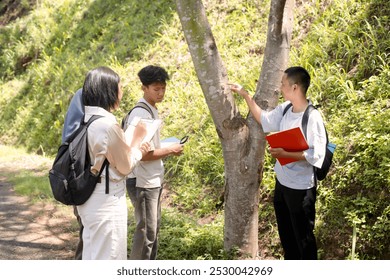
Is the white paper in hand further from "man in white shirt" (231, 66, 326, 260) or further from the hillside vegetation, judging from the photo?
the hillside vegetation

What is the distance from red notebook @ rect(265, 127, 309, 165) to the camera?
407 cm

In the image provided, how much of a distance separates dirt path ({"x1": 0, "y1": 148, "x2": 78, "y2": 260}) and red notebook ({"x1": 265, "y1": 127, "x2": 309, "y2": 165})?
2.82 meters

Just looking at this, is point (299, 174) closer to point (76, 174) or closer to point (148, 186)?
point (148, 186)

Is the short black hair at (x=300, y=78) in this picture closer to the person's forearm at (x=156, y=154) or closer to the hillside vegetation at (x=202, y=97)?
the person's forearm at (x=156, y=154)

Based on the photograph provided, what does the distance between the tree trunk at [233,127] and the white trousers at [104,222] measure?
1353 mm

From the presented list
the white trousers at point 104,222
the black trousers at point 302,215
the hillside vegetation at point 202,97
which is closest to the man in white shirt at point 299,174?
the black trousers at point 302,215

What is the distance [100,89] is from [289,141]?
1.45 m

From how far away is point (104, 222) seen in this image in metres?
3.70

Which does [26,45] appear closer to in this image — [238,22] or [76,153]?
[238,22]

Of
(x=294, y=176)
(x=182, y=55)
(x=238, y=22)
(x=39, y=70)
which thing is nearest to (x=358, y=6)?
(x=238, y=22)

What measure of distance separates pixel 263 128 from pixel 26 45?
38.7 ft

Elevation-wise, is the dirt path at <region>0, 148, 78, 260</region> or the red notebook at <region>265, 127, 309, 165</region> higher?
the red notebook at <region>265, 127, 309, 165</region>

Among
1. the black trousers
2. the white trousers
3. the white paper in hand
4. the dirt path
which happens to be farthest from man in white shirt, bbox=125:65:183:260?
the dirt path

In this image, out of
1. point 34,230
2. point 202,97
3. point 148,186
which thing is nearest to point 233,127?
point 148,186
